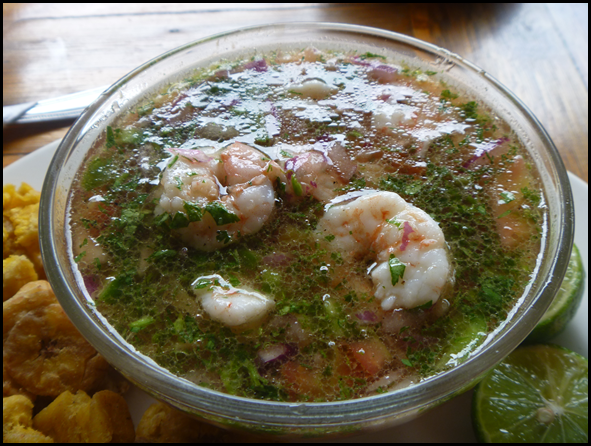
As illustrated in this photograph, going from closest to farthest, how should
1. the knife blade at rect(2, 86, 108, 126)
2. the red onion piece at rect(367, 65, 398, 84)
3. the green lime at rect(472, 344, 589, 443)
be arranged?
the green lime at rect(472, 344, 589, 443) → the red onion piece at rect(367, 65, 398, 84) → the knife blade at rect(2, 86, 108, 126)

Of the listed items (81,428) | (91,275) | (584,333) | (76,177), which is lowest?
(81,428)

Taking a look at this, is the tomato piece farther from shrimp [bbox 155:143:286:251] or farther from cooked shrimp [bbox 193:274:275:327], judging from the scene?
shrimp [bbox 155:143:286:251]

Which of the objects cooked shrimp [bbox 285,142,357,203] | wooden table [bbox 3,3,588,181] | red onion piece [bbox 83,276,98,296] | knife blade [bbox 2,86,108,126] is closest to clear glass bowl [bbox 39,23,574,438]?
red onion piece [bbox 83,276,98,296]

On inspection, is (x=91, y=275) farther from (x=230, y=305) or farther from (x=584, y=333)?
(x=584, y=333)

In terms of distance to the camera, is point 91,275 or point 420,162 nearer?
point 91,275

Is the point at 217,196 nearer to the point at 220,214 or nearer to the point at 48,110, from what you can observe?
the point at 220,214

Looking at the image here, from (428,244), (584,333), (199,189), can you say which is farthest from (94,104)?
(584,333)

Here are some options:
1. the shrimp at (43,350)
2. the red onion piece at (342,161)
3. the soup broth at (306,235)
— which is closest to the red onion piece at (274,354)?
the soup broth at (306,235)
